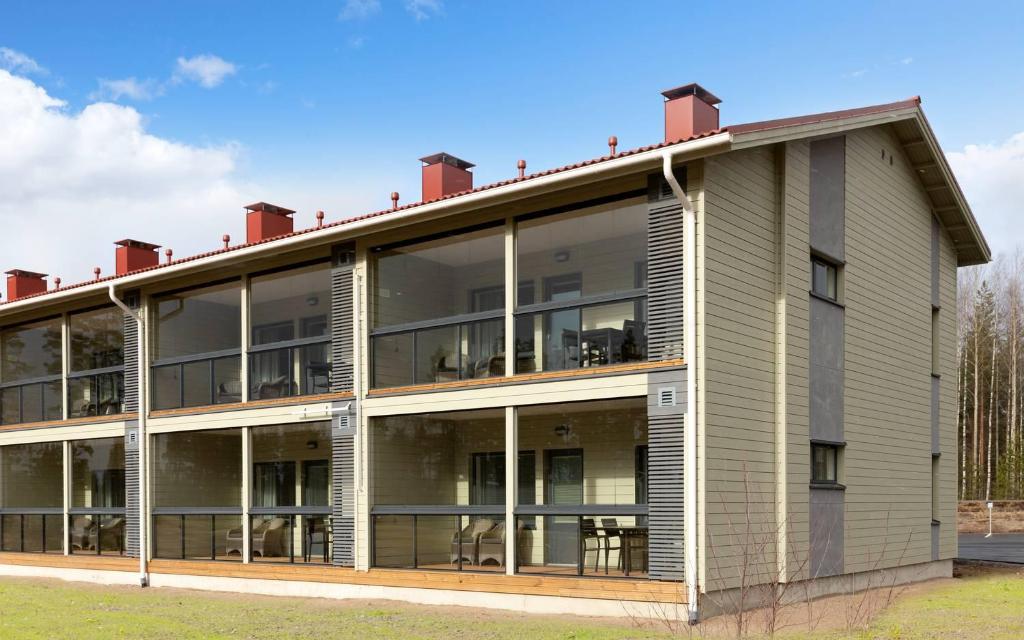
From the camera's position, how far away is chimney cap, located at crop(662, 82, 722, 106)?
14.3m

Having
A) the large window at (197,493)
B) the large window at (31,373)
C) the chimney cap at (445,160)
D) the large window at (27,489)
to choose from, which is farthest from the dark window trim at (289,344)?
the large window at (27,489)

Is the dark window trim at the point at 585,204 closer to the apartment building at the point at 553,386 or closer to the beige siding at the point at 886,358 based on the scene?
the apartment building at the point at 553,386

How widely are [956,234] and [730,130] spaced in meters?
10.8

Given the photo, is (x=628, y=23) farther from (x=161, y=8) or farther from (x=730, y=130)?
(x=161, y=8)

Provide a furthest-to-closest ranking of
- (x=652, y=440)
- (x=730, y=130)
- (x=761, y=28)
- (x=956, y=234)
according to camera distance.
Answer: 1. (x=956, y=234)
2. (x=761, y=28)
3. (x=652, y=440)
4. (x=730, y=130)

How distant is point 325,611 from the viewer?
14.8 metres

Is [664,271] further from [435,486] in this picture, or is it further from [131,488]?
[131,488]

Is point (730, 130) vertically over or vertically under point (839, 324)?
over

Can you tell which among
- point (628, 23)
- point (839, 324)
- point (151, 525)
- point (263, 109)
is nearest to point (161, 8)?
point (263, 109)

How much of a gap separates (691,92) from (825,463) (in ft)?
19.1

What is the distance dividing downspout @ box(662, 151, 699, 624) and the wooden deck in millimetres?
266

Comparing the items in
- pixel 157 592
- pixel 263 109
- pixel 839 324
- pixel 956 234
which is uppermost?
pixel 263 109

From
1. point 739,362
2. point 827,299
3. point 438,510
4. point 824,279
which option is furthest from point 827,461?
point 438,510

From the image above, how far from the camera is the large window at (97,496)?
2102 cm
